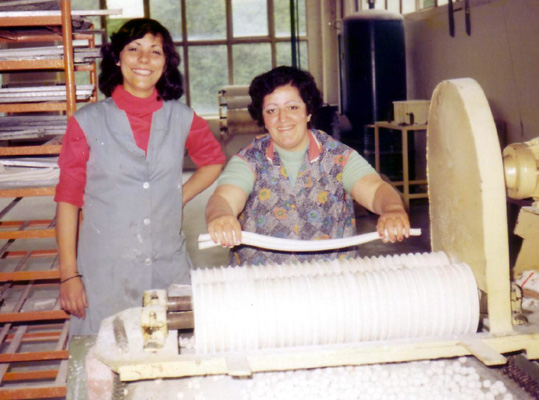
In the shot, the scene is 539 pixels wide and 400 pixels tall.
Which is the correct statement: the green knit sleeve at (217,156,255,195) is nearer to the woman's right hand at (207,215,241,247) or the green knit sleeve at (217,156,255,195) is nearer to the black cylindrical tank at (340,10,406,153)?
the woman's right hand at (207,215,241,247)

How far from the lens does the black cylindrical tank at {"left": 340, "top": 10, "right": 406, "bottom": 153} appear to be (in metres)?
7.34

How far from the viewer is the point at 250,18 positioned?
40.7ft

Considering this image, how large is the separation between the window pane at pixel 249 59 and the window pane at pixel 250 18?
0.94 feet

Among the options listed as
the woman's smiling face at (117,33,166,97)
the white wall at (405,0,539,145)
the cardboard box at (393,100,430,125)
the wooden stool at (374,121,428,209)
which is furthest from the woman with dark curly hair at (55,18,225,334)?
the cardboard box at (393,100,430,125)

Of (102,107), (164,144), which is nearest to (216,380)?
(164,144)

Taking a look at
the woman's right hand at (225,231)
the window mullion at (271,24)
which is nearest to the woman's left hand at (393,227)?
the woman's right hand at (225,231)

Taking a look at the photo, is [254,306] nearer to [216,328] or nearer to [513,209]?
[216,328]

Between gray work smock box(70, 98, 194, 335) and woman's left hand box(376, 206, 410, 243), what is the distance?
859 mm

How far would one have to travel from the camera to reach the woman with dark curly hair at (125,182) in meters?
1.94

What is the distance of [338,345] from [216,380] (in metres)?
0.35

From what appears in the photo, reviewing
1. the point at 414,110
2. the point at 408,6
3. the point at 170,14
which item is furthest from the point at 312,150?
the point at 170,14

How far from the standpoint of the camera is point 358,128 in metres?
7.66

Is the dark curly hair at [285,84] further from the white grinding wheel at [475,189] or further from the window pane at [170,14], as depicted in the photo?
the window pane at [170,14]

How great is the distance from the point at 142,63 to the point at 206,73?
10.9 m
